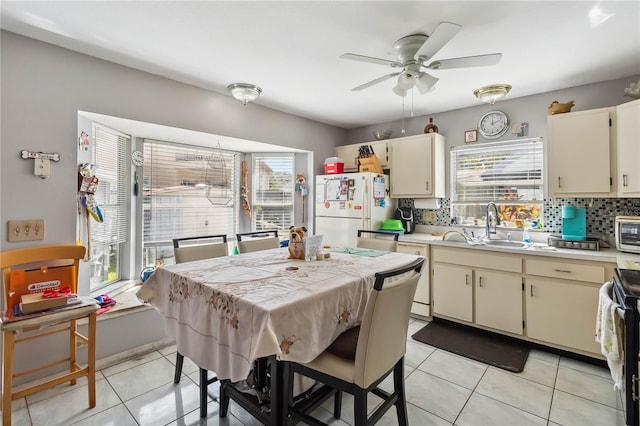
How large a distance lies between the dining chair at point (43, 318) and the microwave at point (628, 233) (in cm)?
383

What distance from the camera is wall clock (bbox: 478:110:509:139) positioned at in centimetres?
323

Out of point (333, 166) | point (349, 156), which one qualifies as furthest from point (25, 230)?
point (349, 156)

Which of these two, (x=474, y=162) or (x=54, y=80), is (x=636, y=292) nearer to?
(x=474, y=162)

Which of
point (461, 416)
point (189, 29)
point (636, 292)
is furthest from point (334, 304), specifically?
point (189, 29)

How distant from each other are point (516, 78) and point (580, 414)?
101 inches

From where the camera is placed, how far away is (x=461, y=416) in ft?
5.94

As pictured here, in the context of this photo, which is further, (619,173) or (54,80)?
(619,173)

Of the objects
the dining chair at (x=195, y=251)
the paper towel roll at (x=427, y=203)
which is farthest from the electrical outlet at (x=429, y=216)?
the dining chair at (x=195, y=251)

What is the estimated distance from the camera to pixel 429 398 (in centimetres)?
198

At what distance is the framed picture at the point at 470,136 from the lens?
→ 343cm

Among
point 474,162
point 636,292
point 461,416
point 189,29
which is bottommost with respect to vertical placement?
point 461,416

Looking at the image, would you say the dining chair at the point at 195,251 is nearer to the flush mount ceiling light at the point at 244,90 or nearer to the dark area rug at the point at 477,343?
the flush mount ceiling light at the point at 244,90

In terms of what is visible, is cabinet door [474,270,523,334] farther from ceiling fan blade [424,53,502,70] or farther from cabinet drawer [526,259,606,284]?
ceiling fan blade [424,53,502,70]

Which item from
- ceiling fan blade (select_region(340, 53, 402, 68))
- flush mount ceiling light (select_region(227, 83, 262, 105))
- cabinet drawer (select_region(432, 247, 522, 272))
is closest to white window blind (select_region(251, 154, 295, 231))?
flush mount ceiling light (select_region(227, 83, 262, 105))
